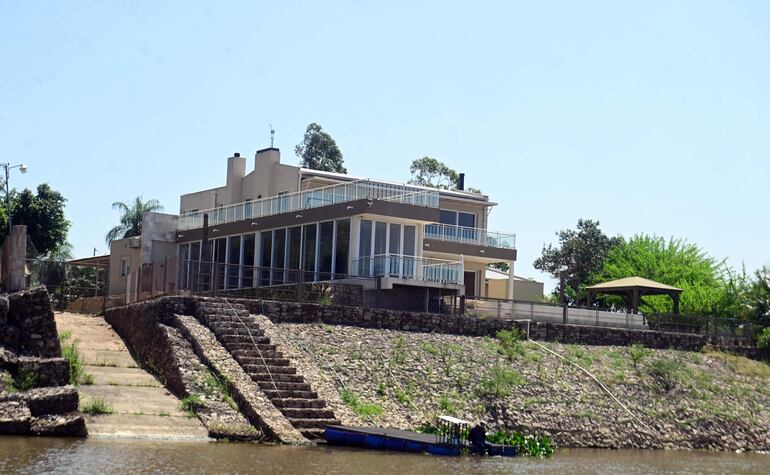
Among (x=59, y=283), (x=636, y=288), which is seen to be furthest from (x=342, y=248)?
(x=59, y=283)

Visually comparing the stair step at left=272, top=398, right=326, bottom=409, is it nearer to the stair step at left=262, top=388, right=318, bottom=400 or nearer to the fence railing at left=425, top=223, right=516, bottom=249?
the stair step at left=262, top=388, right=318, bottom=400

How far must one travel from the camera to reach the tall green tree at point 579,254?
74438mm

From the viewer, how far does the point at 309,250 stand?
42969mm

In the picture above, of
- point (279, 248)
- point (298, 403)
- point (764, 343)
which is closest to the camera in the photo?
point (298, 403)

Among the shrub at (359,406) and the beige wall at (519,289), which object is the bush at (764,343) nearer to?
the beige wall at (519,289)

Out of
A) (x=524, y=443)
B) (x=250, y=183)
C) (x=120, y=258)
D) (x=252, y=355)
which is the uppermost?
(x=250, y=183)

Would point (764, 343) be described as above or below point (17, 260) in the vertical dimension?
below

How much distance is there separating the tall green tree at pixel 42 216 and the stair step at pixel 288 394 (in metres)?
29.5

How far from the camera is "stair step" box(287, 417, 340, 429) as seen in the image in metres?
27.3

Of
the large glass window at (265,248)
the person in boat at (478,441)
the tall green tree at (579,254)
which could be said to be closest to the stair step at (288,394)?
the person in boat at (478,441)

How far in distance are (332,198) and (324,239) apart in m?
1.67

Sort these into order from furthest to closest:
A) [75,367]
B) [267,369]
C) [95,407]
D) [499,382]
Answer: [499,382] → [267,369] → [75,367] → [95,407]

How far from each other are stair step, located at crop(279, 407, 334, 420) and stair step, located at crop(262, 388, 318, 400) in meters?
0.59

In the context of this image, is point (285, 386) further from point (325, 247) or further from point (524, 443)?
point (325, 247)
